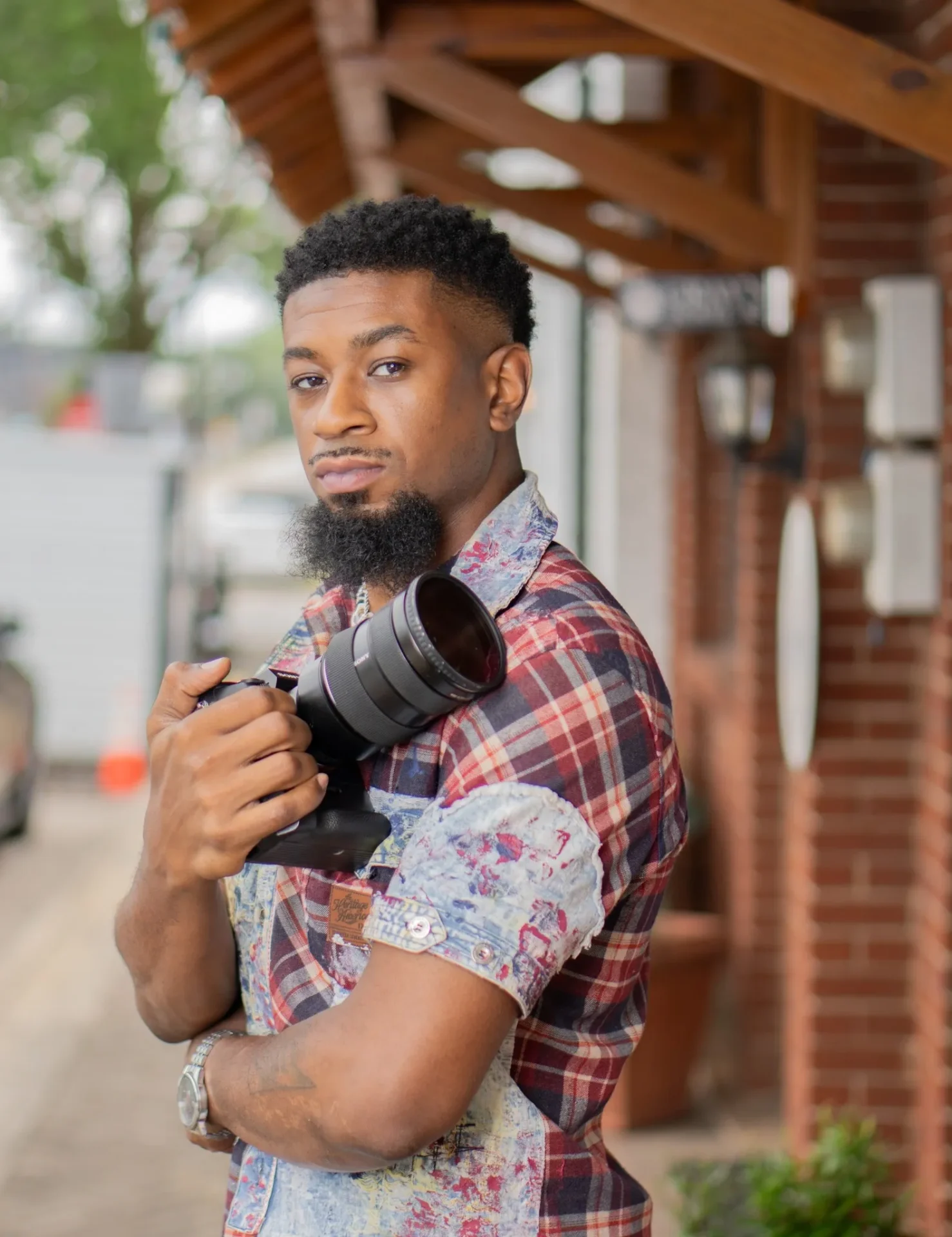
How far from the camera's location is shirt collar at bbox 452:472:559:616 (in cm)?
143

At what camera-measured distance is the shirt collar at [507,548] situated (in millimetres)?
1434

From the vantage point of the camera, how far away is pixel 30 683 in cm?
889

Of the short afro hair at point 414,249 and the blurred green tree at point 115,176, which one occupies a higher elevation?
the blurred green tree at point 115,176

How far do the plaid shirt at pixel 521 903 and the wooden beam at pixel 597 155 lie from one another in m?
2.24

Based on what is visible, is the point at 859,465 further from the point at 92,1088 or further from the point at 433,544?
the point at 92,1088

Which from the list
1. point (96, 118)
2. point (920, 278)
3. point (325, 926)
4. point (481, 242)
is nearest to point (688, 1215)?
point (920, 278)

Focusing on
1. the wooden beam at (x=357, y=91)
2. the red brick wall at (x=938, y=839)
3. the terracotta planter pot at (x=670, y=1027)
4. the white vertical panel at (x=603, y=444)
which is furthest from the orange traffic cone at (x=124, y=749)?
the red brick wall at (x=938, y=839)

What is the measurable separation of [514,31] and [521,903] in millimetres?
2782

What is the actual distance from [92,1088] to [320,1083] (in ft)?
13.8

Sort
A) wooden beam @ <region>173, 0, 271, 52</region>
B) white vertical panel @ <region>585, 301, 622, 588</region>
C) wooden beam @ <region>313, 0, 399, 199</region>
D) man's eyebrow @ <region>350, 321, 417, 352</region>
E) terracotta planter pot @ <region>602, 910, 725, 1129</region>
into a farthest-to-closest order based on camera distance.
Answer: white vertical panel @ <region>585, 301, 622, 588</region>
terracotta planter pot @ <region>602, 910, 725, 1129</region>
wooden beam @ <region>313, 0, 399, 199</region>
wooden beam @ <region>173, 0, 271, 52</region>
man's eyebrow @ <region>350, 321, 417, 352</region>

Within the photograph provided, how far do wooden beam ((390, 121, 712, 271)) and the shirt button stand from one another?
3568 millimetres

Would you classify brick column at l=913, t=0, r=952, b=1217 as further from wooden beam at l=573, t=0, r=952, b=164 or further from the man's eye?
the man's eye

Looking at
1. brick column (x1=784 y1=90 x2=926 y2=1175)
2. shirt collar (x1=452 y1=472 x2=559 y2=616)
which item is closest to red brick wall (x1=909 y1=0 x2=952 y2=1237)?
brick column (x1=784 y1=90 x2=926 y2=1175)

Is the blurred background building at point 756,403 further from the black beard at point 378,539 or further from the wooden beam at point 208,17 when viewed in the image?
the black beard at point 378,539
